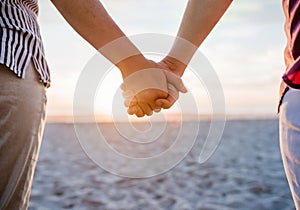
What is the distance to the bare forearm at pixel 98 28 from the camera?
194cm

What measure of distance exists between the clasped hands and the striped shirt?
0.77 meters

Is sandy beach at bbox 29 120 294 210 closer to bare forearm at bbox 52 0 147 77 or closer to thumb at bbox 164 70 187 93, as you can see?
thumb at bbox 164 70 187 93

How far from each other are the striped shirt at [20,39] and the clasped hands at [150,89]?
77cm

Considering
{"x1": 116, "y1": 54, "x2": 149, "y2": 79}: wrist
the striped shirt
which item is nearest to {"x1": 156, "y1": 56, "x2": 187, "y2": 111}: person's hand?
{"x1": 116, "y1": 54, "x2": 149, "y2": 79}: wrist

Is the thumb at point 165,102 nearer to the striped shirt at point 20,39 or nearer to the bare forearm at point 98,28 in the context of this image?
the bare forearm at point 98,28

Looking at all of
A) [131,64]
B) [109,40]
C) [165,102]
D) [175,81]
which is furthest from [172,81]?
[109,40]

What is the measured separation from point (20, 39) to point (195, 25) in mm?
1186

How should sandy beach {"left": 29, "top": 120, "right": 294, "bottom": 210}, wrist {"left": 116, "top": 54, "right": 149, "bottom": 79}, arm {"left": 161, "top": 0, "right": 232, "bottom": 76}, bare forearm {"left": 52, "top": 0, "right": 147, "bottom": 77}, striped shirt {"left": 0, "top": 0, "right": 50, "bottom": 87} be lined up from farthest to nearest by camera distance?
1. sandy beach {"left": 29, "top": 120, "right": 294, "bottom": 210}
2. arm {"left": 161, "top": 0, "right": 232, "bottom": 76}
3. wrist {"left": 116, "top": 54, "right": 149, "bottom": 79}
4. bare forearm {"left": 52, "top": 0, "right": 147, "bottom": 77}
5. striped shirt {"left": 0, "top": 0, "right": 50, "bottom": 87}

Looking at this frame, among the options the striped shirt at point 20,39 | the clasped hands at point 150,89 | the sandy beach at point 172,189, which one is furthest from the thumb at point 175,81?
the sandy beach at point 172,189

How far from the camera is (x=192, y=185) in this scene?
40.3ft

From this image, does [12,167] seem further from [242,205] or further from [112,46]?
[242,205]

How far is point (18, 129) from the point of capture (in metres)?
1.48

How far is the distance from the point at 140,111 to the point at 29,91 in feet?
3.28

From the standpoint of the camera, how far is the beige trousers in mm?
1441
